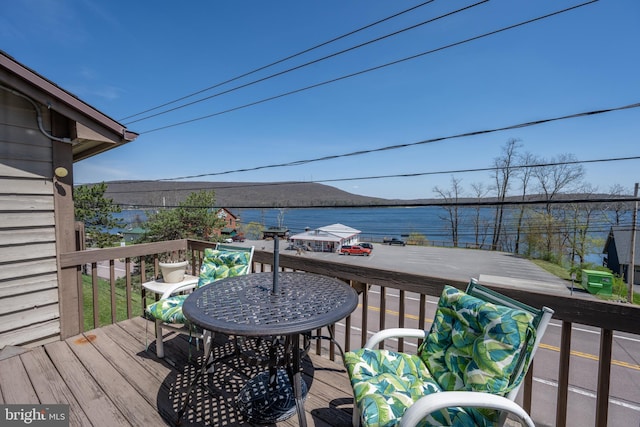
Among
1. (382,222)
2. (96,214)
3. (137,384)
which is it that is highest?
(96,214)

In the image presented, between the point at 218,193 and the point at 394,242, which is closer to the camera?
the point at 218,193

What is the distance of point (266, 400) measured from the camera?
184cm

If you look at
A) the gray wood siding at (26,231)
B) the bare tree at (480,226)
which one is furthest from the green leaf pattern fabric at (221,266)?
the bare tree at (480,226)

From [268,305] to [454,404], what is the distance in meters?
1.03

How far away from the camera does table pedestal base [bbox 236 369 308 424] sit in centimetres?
171

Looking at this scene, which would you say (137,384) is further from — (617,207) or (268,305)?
(617,207)

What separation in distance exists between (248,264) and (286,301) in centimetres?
107

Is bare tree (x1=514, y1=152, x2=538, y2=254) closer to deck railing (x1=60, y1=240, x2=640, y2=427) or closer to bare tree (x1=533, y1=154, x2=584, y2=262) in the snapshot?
bare tree (x1=533, y1=154, x2=584, y2=262)

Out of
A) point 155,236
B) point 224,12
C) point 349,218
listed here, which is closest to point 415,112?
point 224,12

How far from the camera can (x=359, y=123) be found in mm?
13250

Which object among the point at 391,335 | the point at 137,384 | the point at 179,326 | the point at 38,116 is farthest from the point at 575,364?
the point at 38,116

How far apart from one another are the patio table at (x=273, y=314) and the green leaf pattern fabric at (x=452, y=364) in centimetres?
31

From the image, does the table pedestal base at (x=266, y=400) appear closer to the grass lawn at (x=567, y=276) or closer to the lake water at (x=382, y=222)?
the lake water at (x=382, y=222)

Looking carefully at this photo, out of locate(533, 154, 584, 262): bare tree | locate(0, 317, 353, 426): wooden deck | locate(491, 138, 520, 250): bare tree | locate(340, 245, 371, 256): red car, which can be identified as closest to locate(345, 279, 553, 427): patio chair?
locate(0, 317, 353, 426): wooden deck
